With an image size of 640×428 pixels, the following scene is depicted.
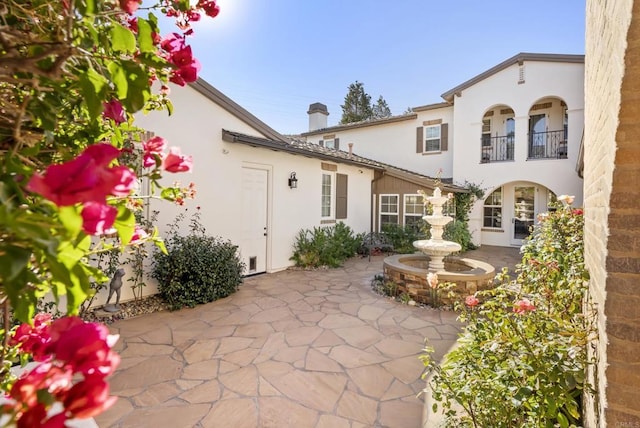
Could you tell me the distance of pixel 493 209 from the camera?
13148 mm

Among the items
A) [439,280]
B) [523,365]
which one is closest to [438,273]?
[439,280]

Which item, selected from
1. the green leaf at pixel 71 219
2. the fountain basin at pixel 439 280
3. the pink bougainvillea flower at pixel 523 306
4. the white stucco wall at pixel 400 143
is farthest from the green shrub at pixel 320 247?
the green leaf at pixel 71 219

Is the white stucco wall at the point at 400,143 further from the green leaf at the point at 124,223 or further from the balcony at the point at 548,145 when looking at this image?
the green leaf at the point at 124,223

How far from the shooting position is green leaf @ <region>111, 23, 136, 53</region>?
35.4 inches

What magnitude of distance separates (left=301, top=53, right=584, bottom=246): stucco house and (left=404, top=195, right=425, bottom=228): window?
6cm

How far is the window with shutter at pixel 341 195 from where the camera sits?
34.7 feet

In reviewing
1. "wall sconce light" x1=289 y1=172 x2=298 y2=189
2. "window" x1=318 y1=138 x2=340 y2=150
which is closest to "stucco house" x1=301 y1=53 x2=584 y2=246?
"window" x1=318 y1=138 x2=340 y2=150

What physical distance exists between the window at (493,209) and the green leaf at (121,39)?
14.2 metres

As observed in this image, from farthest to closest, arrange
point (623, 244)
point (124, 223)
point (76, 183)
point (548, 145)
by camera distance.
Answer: point (548, 145) → point (623, 244) → point (124, 223) → point (76, 183)

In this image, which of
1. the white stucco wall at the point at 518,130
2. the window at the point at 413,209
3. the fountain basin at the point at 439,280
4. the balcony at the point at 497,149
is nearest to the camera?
the fountain basin at the point at 439,280

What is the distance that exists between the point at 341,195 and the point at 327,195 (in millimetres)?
748

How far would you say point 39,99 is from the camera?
0.89m

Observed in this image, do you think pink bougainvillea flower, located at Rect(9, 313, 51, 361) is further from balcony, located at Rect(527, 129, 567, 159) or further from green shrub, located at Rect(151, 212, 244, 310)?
balcony, located at Rect(527, 129, 567, 159)

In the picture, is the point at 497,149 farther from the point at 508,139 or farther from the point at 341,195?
the point at 341,195
